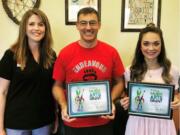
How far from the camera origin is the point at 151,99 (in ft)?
5.46

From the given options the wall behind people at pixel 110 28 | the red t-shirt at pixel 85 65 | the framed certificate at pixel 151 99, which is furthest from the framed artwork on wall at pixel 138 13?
the framed certificate at pixel 151 99

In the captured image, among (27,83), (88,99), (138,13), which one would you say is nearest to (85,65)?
(88,99)

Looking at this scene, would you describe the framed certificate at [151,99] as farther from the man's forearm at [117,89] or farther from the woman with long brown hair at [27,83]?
the woman with long brown hair at [27,83]

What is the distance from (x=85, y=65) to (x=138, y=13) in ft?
2.78

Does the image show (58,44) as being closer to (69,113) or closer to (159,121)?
(69,113)

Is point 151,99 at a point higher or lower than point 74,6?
lower

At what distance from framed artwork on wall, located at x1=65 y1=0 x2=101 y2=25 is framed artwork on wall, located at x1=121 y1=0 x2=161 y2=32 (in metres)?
0.26

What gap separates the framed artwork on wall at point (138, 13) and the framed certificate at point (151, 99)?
0.78 m

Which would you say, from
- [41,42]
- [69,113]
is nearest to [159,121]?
[69,113]

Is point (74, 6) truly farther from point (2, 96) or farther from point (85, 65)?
point (2, 96)

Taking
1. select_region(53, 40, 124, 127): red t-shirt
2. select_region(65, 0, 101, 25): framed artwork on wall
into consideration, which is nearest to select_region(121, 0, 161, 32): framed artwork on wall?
select_region(65, 0, 101, 25): framed artwork on wall

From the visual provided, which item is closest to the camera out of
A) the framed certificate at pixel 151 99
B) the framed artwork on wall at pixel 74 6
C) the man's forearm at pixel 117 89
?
the framed certificate at pixel 151 99

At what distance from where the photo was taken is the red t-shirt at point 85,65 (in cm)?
177

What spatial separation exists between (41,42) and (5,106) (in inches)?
21.9
